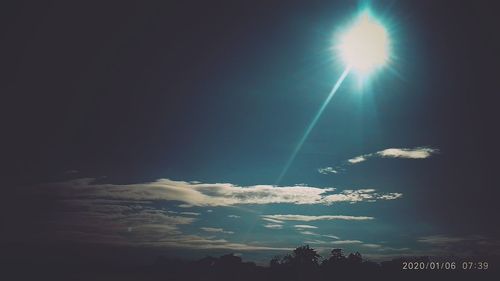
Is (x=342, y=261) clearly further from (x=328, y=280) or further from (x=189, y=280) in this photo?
A: (x=189, y=280)

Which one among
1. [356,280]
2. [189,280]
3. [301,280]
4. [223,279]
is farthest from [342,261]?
[189,280]

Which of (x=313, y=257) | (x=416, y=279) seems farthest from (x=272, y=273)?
(x=416, y=279)

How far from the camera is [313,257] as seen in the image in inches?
3816

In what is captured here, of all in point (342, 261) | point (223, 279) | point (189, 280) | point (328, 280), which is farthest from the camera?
point (342, 261)

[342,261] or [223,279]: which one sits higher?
[342,261]

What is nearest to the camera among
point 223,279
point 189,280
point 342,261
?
point 189,280

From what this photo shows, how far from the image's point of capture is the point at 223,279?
86.4m

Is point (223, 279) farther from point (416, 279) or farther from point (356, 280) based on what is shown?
point (416, 279)

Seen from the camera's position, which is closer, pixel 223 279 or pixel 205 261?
pixel 223 279

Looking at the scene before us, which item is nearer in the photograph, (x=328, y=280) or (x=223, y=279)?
(x=223, y=279)

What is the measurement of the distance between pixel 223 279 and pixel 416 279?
43.1 m

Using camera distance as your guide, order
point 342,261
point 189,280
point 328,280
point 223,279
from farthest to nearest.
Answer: point 342,261
point 328,280
point 223,279
point 189,280

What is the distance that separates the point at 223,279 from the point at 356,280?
36453 millimetres

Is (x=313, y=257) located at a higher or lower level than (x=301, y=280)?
higher
